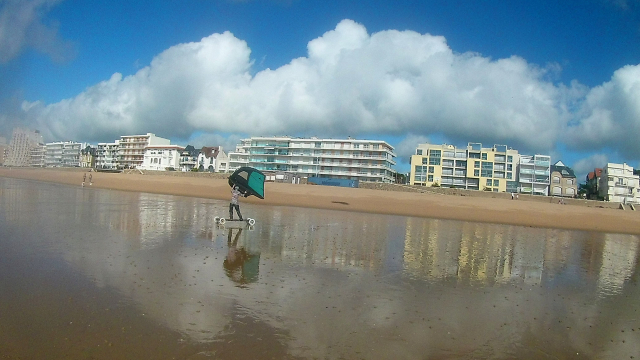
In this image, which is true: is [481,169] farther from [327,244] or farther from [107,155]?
[107,155]

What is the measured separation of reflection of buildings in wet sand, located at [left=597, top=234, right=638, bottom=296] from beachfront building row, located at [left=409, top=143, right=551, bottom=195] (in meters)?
78.4

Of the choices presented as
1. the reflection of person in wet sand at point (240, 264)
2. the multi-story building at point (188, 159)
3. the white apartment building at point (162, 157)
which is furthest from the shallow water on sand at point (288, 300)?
the white apartment building at point (162, 157)

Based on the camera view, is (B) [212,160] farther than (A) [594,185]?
Yes

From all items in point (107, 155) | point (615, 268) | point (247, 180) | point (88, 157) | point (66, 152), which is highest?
point (66, 152)

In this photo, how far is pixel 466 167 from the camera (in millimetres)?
98500

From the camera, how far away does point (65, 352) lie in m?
→ 4.96

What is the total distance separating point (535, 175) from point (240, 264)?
338 feet

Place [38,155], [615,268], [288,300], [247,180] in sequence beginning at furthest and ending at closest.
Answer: [38,155], [247,180], [615,268], [288,300]

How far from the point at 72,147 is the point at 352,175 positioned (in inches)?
4621

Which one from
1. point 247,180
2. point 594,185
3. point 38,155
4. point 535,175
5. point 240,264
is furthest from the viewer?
point 38,155

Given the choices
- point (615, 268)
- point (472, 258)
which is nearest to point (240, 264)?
point (472, 258)

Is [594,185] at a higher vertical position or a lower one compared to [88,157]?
lower

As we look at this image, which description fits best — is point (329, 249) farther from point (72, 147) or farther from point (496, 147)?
point (72, 147)

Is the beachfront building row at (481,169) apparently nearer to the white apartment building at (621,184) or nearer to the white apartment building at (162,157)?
the white apartment building at (621,184)
